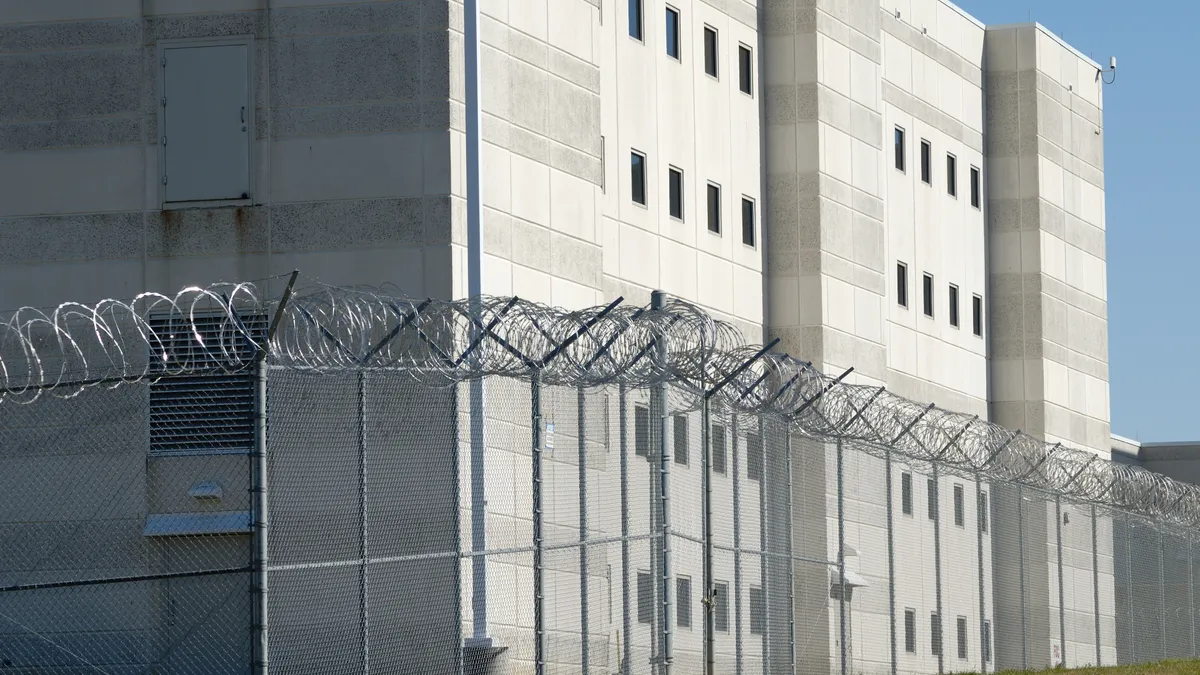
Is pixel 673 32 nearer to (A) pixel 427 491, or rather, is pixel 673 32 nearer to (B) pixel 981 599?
(B) pixel 981 599

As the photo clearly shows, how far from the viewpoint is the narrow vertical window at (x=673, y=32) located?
111 feet

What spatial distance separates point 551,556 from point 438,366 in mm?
6684

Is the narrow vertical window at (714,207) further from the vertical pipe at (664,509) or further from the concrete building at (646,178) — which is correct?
the vertical pipe at (664,509)

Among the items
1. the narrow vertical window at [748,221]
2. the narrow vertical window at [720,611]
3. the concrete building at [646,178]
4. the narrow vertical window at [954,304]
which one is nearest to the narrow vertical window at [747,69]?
the concrete building at [646,178]

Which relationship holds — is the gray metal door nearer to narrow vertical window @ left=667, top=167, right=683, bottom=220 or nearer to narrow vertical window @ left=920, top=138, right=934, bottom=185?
narrow vertical window @ left=667, top=167, right=683, bottom=220

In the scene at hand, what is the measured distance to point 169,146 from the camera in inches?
1067

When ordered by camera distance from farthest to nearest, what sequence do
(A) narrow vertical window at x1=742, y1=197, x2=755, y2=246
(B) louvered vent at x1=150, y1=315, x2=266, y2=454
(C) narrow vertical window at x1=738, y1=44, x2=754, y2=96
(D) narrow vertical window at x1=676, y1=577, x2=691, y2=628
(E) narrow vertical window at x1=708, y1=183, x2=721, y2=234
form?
1. (C) narrow vertical window at x1=738, y1=44, x2=754, y2=96
2. (A) narrow vertical window at x1=742, y1=197, x2=755, y2=246
3. (E) narrow vertical window at x1=708, y1=183, x2=721, y2=234
4. (D) narrow vertical window at x1=676, y1=577, x2=691, y2=628
5. (B) louvered vent at x1=150, y1=315, x2=266, y2=454

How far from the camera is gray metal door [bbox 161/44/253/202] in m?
27.0

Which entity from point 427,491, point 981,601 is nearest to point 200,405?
point 427,491

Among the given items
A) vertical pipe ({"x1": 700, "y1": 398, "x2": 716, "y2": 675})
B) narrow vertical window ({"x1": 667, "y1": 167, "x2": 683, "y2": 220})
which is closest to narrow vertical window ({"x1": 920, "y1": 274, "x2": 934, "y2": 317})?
narrow vertical window ({"x1": 667, "y1": 167, "x2": 683, "y2": 220})

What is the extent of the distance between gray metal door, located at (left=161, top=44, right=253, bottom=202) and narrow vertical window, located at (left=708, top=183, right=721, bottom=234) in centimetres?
1028

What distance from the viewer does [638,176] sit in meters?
32.5

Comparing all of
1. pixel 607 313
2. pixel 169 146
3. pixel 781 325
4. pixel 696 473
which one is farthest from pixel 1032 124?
pixel 607 313

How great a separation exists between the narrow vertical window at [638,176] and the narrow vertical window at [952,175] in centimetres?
1327
